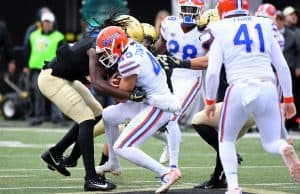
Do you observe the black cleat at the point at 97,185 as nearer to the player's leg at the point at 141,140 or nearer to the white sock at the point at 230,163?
the player's leg at the point at 141,140

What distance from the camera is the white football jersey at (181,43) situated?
10.0m

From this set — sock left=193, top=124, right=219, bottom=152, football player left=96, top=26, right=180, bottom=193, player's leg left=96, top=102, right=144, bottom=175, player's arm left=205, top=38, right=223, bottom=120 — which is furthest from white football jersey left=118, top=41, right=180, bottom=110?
sock left=193, top=124, right=219, bottom=152

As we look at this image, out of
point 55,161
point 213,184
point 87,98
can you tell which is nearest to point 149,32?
point 87,98

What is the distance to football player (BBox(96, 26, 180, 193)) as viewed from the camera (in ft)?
25.3

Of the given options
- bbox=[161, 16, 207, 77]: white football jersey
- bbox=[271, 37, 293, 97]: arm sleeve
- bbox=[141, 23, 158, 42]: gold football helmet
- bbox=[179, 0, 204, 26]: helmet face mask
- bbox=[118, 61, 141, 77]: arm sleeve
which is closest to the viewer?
bbox=[271, 37, 293, 97]: arm sleeve

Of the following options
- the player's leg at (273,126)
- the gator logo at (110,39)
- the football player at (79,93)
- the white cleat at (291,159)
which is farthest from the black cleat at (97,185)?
the white cleat at (291,159)

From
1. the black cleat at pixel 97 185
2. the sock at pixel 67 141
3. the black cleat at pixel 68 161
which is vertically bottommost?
the black cleat at pixel 68 161

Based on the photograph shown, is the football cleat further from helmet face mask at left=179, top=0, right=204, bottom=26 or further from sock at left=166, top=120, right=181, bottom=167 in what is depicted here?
helmet face mask at left=179, top=0, right=204, bottom=26

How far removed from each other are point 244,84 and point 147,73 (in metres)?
0.88

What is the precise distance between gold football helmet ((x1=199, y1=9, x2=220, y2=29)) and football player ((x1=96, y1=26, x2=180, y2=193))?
139 centimetres

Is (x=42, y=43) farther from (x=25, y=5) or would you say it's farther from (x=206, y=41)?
(x=206, y=41)

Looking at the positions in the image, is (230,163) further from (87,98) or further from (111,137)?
(87,98)

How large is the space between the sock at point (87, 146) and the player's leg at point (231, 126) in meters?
1.33

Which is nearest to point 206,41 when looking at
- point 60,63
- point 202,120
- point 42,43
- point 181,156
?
point 202,120
